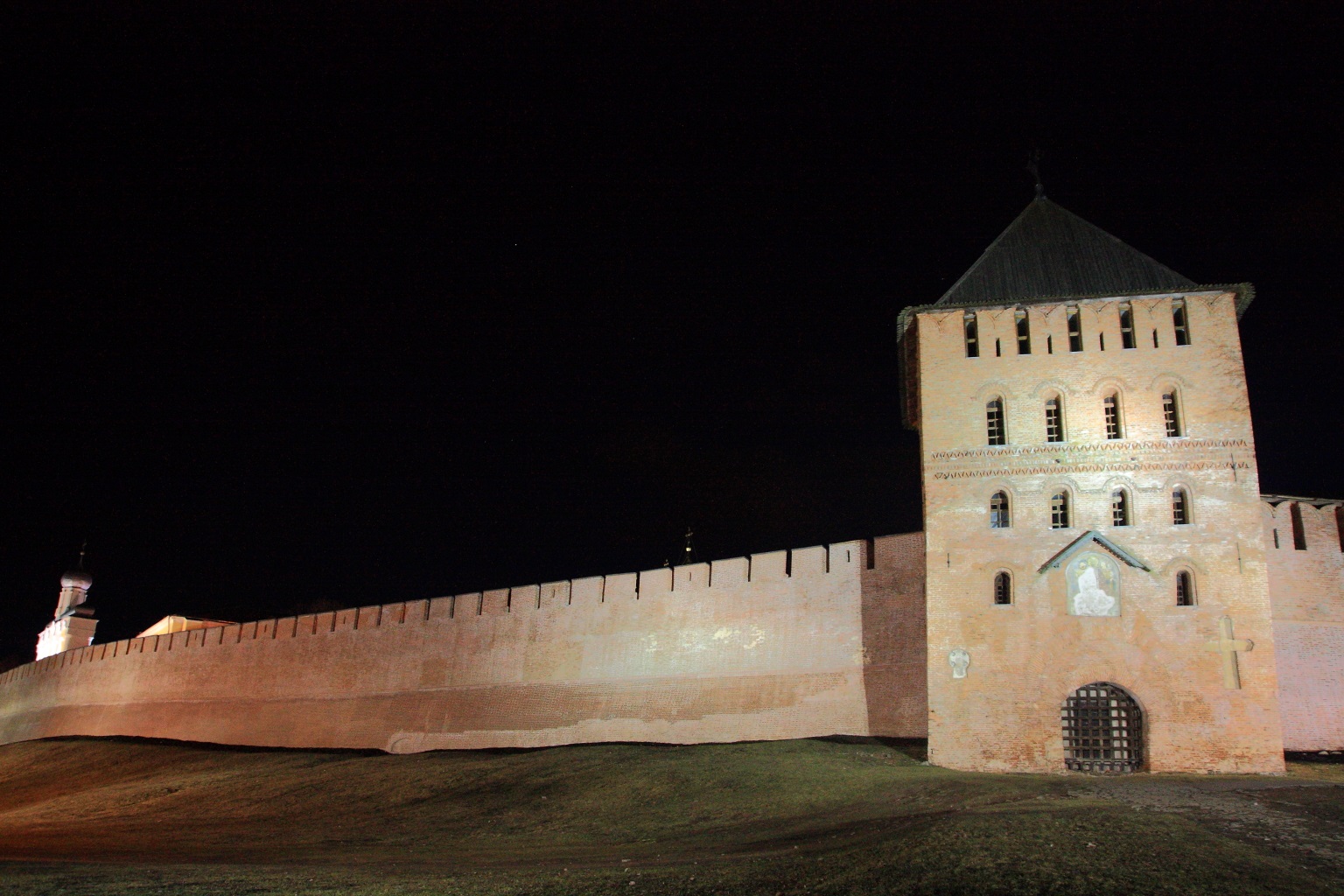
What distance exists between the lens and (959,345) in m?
18.7

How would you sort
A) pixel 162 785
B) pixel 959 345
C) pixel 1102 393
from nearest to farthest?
pixel 1102 393 → pixel 959 345 → pixel 162 785

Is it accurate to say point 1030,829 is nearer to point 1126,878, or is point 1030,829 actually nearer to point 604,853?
point 1126,878

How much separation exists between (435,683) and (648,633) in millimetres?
6846

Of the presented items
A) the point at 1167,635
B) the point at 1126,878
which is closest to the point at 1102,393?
the point at 1167,635

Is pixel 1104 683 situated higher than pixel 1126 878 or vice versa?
pixel 1104 683

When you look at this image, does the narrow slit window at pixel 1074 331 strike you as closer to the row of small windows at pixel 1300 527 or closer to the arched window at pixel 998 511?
the arched window at pixel 998 511

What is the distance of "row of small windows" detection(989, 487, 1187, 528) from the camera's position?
1661cm

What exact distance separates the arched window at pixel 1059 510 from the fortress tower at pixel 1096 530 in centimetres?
4

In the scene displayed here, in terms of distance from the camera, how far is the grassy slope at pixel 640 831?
8977mm

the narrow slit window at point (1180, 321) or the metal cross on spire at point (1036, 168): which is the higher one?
the metal cross on spire at point (1036, 168)

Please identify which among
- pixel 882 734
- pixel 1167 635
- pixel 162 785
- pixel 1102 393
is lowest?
pixel 162 785

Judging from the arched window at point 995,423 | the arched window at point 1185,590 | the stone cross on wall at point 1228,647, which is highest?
the arched window at point 995,423

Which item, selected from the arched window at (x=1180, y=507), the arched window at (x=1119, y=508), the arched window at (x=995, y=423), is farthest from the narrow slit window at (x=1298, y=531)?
the arched window at (x=995, y=423)

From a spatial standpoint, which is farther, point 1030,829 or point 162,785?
point 162,785
